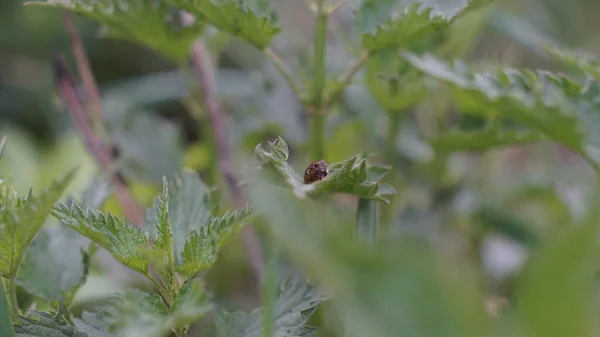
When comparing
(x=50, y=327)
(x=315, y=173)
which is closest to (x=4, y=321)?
(x=50, y=327)

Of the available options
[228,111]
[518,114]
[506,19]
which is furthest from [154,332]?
[506,19]

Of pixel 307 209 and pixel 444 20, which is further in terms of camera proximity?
pixel 444 20

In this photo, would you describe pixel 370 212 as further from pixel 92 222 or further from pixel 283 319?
pixel 92 222

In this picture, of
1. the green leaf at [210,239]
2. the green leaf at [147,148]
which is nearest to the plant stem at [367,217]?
the green leaf at [210,239]

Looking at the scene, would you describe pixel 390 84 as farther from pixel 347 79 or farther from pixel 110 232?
pixel 110 232

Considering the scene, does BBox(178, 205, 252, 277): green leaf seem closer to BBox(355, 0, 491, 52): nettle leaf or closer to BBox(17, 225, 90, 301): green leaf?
BBox(17, 225, 90, 301): green leaf

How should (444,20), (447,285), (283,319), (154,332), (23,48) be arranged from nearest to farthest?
(447,285) → (154,332) → (283,319) → (444,20) → (23,48)

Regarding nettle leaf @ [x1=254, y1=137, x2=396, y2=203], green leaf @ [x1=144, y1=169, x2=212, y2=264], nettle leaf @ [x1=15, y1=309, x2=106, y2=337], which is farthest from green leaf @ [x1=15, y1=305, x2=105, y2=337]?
nettle leaf @ [x1=254, y1=137, x2=396, y2=203]
